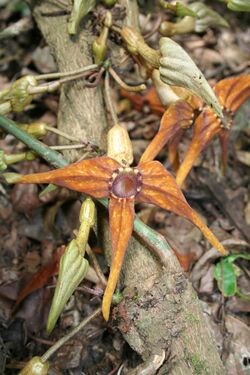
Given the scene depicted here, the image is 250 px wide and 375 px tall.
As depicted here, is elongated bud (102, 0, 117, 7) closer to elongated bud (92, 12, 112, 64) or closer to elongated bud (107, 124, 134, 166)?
elongated bud (92, 12, 112, 64)

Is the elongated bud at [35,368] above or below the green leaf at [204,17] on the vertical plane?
below

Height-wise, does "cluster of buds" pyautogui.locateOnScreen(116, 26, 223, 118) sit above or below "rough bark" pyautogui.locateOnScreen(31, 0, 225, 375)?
above

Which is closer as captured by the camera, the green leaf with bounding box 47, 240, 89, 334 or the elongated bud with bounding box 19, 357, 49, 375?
the green leaf with bounding box 47, 240, 89, 334

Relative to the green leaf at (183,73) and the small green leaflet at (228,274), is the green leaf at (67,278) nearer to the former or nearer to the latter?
the green leaf at (183,73)

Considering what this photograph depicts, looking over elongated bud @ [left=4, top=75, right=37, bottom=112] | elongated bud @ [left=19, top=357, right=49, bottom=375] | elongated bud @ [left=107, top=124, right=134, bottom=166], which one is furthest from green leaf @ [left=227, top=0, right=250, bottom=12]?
elongated bud @ [left=19, top=357, right=49, bottom=375]

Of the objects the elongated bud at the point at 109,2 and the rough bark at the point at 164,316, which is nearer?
the rough bark at the point at 164,316

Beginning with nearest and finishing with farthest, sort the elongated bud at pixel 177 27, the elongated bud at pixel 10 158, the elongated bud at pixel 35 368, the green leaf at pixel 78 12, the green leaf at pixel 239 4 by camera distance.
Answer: the elongated bud at pixel 35 368 → the elongated bud at pixel 10 158 → the green leaf at pixel 78 12 → the green leaf at pixel 239 4 → the elongated bud at pixel 177 27

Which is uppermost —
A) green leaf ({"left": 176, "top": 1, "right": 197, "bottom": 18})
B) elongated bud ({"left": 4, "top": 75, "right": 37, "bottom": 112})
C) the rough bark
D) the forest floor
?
green leaf ({"left": 176, "top": 1, "right": 197, "bottom": 18})

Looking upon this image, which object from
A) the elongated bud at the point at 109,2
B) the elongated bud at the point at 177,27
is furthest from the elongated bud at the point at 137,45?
the elongated bud at the point at 177,27
